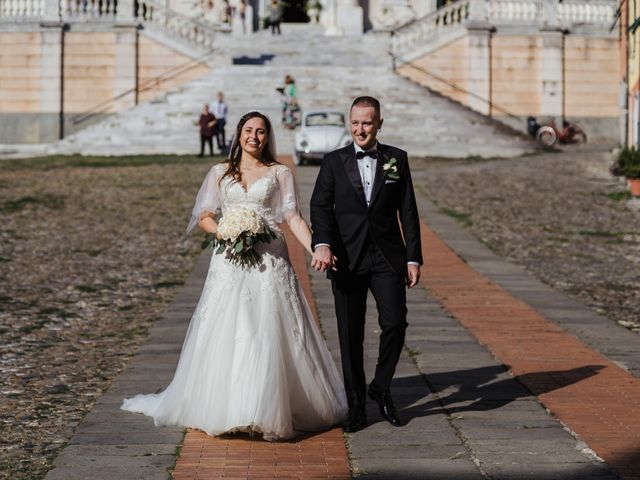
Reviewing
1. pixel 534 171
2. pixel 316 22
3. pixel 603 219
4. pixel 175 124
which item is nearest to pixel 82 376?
pixel 603 219

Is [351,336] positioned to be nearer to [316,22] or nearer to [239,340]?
[239,340]

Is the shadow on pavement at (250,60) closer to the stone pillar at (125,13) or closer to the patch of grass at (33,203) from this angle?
the stone pillar at (125,13)

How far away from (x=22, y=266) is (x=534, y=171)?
14.9 metres

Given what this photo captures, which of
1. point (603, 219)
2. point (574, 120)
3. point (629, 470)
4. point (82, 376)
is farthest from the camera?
point (574, 120)

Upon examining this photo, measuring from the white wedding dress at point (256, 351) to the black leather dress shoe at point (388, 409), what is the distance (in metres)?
0.23

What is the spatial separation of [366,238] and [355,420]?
1.12 metres

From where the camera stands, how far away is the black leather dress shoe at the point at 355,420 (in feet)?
25.7

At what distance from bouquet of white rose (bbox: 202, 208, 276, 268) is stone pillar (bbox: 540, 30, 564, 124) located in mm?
37702

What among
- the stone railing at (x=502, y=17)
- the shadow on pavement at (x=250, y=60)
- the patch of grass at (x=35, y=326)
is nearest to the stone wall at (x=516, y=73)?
the stone railing at (x=502, y=17)

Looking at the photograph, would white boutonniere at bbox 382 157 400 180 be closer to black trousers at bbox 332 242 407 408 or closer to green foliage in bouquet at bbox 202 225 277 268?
black trousers at bbox 332 242 407 408

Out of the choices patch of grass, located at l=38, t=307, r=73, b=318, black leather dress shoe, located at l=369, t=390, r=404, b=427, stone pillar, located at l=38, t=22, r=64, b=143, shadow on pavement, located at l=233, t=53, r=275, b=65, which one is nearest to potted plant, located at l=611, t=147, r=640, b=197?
patch of grass, located at l=38, t=307, r=73, b=318

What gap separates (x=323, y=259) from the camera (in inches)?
300

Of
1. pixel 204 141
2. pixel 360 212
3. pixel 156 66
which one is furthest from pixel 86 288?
pixel 156 66

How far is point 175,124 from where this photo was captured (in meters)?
36.1
